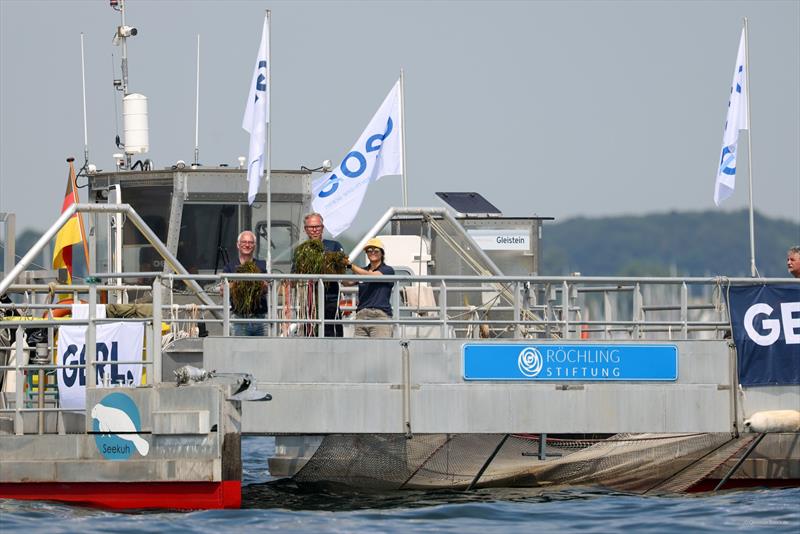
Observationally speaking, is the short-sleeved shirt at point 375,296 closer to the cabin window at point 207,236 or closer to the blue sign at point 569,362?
the blue sign at point 569,362

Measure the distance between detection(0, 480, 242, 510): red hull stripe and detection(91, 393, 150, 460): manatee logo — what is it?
0.36 metres

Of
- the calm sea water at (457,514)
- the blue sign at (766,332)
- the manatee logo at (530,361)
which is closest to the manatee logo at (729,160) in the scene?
the blue sign at (766,332)

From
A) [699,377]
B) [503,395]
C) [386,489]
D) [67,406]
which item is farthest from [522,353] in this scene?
[67,406]

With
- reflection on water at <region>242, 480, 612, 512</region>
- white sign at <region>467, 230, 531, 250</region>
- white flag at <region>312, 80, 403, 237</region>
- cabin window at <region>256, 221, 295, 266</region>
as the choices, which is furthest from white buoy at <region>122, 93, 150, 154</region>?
reflection on water at <region>242, 480, 612, 512</region>

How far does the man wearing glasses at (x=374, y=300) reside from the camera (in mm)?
16703

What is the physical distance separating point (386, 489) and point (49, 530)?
5.46m

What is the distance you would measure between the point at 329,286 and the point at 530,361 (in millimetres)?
2670

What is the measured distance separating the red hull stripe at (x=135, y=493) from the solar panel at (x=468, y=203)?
1284 centimetres

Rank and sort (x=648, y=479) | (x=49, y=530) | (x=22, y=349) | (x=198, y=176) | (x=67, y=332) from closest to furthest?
(x=49, y=530) < (x=22, y=349) < (x=67, y=332) < (x=648, y=479) < (x=198, y=176)

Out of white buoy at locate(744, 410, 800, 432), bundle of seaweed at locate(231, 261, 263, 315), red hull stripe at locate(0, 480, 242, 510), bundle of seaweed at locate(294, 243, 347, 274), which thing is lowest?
red hull stripe at locate(0, 480, 242, 510)

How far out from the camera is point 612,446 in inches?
692

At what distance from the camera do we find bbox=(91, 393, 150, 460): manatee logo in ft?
49.4

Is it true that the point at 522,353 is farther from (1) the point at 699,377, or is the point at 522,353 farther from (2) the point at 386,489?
(2) the point at 386,489

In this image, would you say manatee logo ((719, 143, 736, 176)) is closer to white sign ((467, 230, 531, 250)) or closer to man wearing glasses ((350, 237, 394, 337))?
man wearing glasses ((350, 237, 394, 337))
